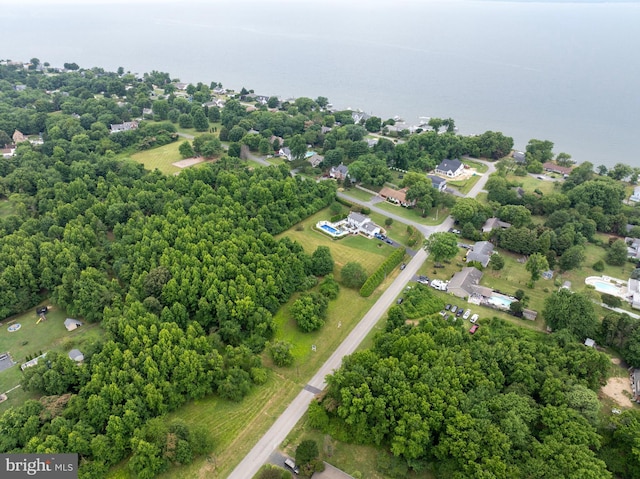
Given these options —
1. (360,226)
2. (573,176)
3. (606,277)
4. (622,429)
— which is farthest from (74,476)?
(573,176)

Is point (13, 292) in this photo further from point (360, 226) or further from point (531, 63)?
point (531, 63)

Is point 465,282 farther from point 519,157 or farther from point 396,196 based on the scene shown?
point 519,157

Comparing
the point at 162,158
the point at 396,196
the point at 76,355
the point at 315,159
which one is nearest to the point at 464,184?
the point at 396,196

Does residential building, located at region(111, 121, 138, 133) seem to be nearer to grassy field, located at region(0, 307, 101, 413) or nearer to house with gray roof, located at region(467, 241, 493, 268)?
grassy field, located at region(0, 307, 101, 413)

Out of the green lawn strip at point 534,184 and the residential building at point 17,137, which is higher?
the green lawn strip at point 534,184

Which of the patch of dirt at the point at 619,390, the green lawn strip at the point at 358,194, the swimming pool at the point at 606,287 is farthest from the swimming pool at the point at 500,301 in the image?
the green lawn strip at the point at 358,194

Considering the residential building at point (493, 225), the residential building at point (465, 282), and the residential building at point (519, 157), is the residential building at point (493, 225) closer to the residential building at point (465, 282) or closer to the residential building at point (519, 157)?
the residential building at point (465, 282)

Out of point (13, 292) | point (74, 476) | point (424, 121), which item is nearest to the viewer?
point (74, 476)
